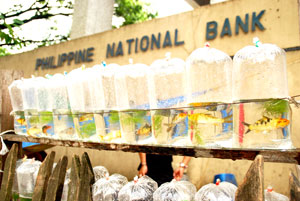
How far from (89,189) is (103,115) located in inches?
17.2

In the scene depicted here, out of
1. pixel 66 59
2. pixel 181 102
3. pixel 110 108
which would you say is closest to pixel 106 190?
pixel 110 108

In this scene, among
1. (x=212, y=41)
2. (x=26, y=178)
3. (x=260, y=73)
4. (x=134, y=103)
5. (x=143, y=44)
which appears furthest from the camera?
(x=143, y=44)

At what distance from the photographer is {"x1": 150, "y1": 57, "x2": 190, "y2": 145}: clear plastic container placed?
3.78 ft

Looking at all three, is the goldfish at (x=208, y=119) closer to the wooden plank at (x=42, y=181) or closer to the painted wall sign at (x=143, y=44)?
the wooden plank at (x=42, y=181)

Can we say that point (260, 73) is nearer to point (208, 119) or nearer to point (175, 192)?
point (208, 119)

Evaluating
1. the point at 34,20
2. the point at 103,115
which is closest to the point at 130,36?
the point at 103,115

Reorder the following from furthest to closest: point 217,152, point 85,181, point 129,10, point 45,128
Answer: point 129,10 → point 45,128 → point 85,181 → point 217,152

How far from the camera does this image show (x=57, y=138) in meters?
1.58

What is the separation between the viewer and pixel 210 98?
1.16m

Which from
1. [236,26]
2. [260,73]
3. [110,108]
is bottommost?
[110,108]

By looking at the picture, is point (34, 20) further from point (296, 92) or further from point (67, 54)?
point (296, 92)

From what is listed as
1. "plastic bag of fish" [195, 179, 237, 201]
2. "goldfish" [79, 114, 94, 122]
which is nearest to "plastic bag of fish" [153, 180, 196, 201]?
"plastic bag of fish" [195, 179, 237, 201]

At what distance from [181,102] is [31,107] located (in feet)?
3.91

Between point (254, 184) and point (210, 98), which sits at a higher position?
point (210, 98)
